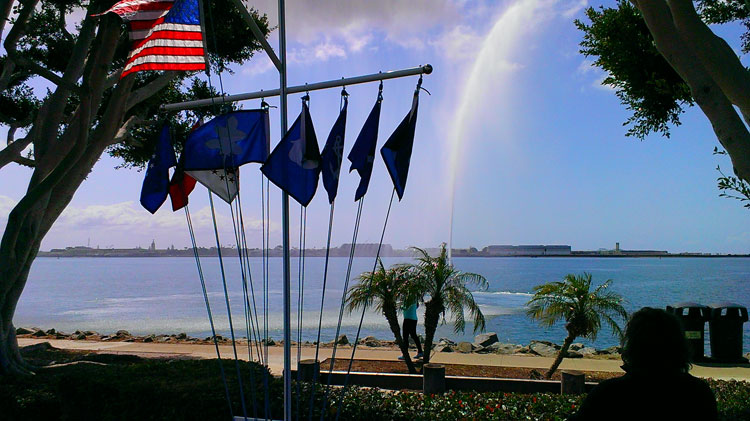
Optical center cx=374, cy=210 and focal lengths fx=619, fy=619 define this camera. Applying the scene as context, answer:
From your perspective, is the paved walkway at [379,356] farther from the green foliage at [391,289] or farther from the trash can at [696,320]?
the green foliage at [391,289]

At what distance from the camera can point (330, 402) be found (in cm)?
663

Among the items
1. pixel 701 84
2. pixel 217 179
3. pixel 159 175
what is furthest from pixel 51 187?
pixel 701 84

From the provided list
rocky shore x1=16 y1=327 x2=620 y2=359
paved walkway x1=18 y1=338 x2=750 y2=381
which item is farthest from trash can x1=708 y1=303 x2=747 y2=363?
rocky shore x1=16 y1=327 x2=620 y2=359

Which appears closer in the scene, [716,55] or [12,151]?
[716,55]

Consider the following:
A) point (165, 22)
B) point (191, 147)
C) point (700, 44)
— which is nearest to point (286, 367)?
Result: point (191, 147)

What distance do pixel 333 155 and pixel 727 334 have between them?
458 inches

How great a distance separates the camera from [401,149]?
577 centimetres

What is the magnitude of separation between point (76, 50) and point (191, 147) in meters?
7.76

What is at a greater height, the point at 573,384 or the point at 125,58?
the point at 125,58

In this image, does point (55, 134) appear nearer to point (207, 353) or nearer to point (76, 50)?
point (76, 50)

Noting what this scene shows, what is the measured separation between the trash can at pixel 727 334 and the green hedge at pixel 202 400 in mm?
5539

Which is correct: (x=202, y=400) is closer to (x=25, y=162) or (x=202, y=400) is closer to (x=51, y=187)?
(x=51, y=187)

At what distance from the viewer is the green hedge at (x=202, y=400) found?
6242mm

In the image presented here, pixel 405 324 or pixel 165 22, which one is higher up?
pixel 165 22
